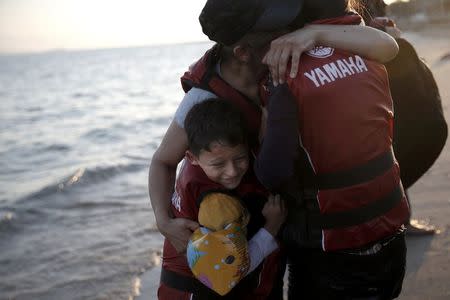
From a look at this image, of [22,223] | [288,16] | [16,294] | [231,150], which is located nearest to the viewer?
[288,16]

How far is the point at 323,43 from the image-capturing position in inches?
67.8

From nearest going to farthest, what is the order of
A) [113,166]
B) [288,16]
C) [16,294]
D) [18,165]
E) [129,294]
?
[288,16]
[129,294]
[16,294]
[113,166]
[18,165]

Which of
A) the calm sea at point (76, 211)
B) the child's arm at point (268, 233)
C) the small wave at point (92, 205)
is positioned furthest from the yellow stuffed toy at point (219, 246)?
the small wave at point (92, 205)

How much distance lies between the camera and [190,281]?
2137 mm

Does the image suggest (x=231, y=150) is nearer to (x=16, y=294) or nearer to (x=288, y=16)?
(x=288, y=16)

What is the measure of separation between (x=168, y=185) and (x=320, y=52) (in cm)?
97

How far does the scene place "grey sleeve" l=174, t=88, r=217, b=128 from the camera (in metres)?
2.09

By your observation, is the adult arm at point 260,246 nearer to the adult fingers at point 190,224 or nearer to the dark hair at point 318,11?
the adult fingers at point 190,224

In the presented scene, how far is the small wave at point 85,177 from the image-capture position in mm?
7973

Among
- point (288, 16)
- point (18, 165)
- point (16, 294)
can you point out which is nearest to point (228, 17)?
point (288, 16)

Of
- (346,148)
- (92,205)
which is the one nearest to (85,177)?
(92,205)

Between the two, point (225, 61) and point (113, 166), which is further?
point (113, 166)

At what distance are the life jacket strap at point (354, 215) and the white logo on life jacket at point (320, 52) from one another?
22.4 inches

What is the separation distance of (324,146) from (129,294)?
9.94 feet
